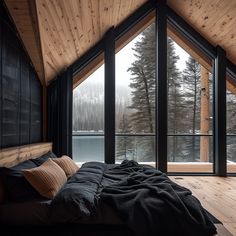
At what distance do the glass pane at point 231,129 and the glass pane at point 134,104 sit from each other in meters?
1.59

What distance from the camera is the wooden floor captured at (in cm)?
317

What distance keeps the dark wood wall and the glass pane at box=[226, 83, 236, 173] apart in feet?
12.8

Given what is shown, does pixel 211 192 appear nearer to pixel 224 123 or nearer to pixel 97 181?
pixel 224 123

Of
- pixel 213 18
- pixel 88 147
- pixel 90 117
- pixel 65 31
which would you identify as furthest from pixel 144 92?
pixel 65 31

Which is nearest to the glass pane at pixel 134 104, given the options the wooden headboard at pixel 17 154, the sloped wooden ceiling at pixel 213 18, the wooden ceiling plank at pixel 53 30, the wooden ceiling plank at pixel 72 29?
the wooden ceiling plank at pixel 72 29

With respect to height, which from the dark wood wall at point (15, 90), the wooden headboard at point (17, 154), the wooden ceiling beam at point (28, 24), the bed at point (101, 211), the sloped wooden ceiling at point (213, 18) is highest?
the sloped wooden ceiling at point (213, 18)

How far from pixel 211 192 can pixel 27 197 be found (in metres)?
3.00

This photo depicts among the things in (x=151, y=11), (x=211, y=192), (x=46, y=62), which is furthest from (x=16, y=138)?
(x=151, y=11)

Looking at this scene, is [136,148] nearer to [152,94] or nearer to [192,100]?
[152,94]

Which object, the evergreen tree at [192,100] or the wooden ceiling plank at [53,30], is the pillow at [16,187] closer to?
the wooden ceiling plank at [53,30]

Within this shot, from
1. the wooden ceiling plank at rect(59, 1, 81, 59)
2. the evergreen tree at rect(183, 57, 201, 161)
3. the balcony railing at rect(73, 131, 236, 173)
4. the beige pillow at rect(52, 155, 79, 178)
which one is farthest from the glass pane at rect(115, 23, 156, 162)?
the beige pillow at rect(52, 155, 79, 178)

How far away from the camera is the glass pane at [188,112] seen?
579 centimetres

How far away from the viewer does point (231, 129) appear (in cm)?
587

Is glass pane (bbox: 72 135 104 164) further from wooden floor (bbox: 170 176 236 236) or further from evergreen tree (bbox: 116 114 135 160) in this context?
wooden floor (bbox: 170 176 236 236)
